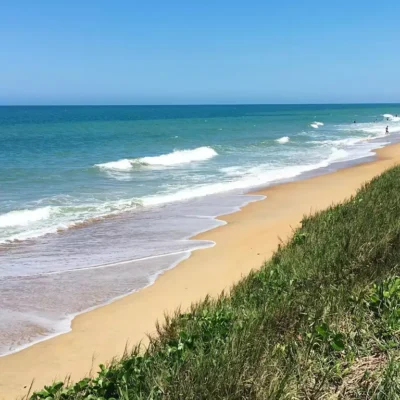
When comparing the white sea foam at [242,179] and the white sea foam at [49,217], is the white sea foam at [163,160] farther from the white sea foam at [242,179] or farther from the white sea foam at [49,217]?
the white sea foam at [49,217]

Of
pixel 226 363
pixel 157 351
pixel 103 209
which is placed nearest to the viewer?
pixel 226 363

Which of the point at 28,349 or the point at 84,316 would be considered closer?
the point at 28,349

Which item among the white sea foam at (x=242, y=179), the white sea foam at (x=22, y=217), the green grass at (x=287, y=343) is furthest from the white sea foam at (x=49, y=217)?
the green grass at (x=287, y=343)

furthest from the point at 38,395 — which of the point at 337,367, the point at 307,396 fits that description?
the point at 337,367

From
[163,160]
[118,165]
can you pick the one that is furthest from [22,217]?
[163,160]

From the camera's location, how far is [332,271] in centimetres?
512

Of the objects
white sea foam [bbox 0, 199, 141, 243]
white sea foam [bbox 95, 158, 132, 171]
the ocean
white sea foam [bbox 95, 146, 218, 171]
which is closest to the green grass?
the ocean

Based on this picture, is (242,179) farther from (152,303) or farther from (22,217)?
(152,303)

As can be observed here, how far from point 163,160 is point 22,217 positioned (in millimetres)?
17034

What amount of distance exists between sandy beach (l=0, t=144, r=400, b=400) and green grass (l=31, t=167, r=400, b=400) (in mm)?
508

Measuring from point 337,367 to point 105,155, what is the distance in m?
31.5

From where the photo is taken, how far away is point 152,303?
6984 millimetres

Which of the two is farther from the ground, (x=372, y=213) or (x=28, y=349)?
(x=372, y=213)

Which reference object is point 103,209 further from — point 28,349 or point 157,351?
point 157,351
